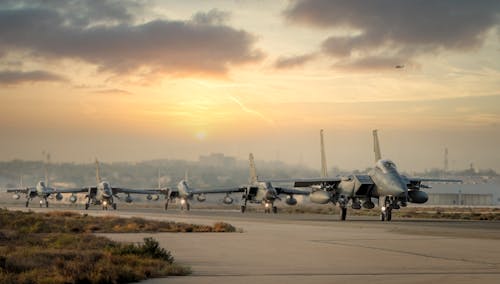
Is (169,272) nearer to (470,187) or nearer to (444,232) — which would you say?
(444,232)

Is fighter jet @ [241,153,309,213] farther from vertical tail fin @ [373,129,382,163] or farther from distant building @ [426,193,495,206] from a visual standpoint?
distant building @ [426,193,495,206]

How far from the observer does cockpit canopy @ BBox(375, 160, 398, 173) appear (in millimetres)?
47906

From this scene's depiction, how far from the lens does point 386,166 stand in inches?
1897

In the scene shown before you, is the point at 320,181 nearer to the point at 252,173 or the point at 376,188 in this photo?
the point at 376,188

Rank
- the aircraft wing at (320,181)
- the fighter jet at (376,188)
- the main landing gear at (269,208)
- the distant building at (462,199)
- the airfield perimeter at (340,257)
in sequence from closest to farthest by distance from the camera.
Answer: the airfield perimeter at (340,257) < the fighter jet at (376,188) < the aircraft wing at (320,181) < the main landing gear at (269,208) < the distant building at (462,199)

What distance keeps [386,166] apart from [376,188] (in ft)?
6.13

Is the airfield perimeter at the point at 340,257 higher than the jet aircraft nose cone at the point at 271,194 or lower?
lower

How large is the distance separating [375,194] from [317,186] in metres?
7.10

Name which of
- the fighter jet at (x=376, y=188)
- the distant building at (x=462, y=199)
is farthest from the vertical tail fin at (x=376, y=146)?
the distant building at (x=462, y=199)

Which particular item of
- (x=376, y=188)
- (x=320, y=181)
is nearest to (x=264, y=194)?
(x=320, y=181)

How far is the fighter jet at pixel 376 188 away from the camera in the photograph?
4722 cm

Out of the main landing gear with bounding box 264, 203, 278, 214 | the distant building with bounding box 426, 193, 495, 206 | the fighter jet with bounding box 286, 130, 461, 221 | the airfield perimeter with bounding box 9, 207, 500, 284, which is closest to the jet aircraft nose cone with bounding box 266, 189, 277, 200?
the main landing gear with bounding box 264, 203, 278, 214

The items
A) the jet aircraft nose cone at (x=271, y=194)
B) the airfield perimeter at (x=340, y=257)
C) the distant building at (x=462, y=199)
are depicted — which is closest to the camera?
the airfield perimeter at (x=340, y=257)

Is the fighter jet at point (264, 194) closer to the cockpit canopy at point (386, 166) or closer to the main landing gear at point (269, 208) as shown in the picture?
the main landing gear at point (269, 208)
